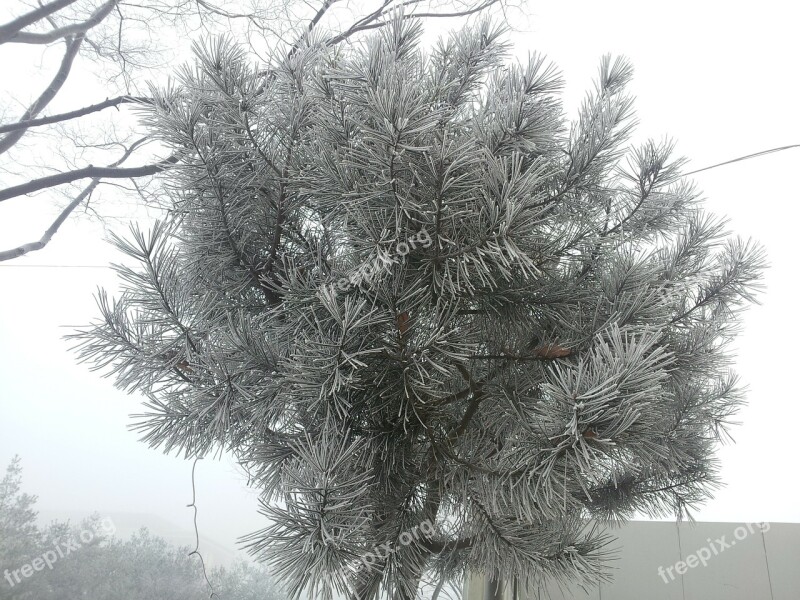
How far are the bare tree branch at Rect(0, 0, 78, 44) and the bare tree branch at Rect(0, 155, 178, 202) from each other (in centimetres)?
27

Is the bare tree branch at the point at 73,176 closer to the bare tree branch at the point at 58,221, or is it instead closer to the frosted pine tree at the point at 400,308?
the bare tree branch at the point at 58,221

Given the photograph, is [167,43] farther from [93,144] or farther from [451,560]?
[451,560]

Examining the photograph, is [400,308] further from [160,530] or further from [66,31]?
[66,31]

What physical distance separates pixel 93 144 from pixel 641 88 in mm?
1565

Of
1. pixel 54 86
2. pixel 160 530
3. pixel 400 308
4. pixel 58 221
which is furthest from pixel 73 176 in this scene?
pixel 400 308

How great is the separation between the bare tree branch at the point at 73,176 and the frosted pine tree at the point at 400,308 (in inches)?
28.4

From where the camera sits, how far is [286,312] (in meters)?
0.47

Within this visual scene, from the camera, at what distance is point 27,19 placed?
112cm

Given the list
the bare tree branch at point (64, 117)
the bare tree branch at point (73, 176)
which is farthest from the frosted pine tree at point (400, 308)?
the bare tree branch at point (64, 117)

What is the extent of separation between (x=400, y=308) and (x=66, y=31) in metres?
1.20

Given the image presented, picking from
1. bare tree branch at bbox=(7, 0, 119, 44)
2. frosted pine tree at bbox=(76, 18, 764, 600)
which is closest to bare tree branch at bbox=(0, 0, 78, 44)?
bare tree branch at bbox=(7, 0, 119, 44)

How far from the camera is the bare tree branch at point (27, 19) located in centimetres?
110

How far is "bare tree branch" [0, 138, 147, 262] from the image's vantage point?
114 cm

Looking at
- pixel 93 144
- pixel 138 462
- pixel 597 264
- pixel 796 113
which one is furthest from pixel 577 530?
pixel 796 113
